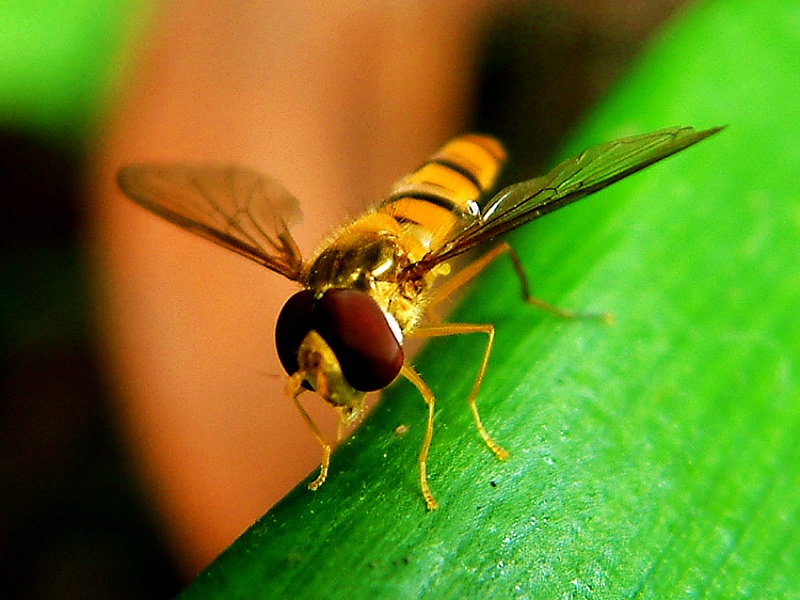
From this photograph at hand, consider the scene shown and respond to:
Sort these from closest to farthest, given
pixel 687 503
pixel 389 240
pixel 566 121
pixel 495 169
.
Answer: pixel 687 503 < pixel 389 240 < pixel 495 169 < pixel 566 121

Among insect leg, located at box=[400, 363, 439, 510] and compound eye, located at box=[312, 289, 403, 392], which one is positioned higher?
compound eye, located at box=[312, 289, 403, 392]

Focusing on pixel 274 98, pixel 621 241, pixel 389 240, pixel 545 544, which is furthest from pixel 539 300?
pixel 274 98

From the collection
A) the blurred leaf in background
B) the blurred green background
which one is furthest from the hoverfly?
the blurred leaf in background

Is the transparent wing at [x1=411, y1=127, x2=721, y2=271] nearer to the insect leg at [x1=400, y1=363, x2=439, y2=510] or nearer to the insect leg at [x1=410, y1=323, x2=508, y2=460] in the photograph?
the insect leg at [x1=410, y1=323, x2=508, y2=460]

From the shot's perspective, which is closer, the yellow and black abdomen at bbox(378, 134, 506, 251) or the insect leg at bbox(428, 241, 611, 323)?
the insect leg at bbox(428, 241, 611, 323)

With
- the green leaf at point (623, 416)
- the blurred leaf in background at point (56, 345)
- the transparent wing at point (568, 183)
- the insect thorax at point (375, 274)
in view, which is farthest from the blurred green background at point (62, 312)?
the insect thorax at point (375, 274)

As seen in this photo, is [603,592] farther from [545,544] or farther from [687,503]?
[687,503]
